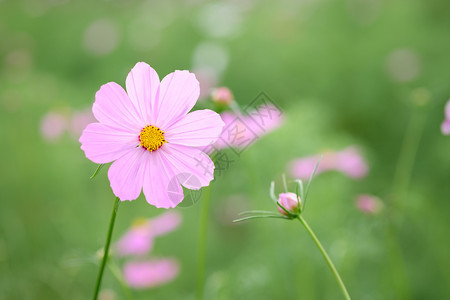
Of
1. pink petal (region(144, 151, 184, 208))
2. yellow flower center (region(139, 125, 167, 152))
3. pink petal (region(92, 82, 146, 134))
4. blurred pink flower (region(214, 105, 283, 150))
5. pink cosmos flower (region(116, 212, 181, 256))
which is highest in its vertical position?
pink petal (region(92, 82, 146, 134))

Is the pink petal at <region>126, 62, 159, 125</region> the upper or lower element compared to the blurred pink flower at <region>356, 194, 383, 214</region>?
upper

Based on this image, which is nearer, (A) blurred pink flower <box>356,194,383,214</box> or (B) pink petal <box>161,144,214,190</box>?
(B) pink petal <box>161,144,214,190</box>

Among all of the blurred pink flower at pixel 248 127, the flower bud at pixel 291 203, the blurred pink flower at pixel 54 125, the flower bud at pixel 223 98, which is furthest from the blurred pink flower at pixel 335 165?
the blurred pink flower at pixel 54 125

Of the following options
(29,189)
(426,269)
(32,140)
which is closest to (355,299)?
(426,269)

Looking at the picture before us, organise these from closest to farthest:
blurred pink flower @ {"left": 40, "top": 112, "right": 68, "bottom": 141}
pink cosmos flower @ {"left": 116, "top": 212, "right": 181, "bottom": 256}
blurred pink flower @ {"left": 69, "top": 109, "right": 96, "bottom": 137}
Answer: pink cosmos flower @ {"left": 116, "top": 212, "right": 181, "bottom": 256}, blurred pink flower @ {"left": 69, "top": 109, "right": 96, "bottom": 137}, blurred pink flower @ {"left": 40, "top": 112, "right": 68, "bottom": 141}

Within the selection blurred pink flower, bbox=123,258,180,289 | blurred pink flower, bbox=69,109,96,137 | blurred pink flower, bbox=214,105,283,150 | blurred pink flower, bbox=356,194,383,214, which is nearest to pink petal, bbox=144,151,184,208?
blurred pink flower, bbox=214,105,283,150

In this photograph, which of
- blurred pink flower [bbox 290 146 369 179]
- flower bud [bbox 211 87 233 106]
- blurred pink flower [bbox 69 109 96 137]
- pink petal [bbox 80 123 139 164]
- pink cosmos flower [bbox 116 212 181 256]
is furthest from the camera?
blurred pink flower [bbox 69 109 96 137]

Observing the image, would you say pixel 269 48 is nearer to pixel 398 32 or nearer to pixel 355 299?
pixel 398 32

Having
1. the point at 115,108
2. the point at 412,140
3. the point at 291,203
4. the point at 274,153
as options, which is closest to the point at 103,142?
the point at 115,108

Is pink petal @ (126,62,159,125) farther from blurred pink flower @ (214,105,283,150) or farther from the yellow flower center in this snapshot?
blurred pink flower @ (214,105,283,150)
